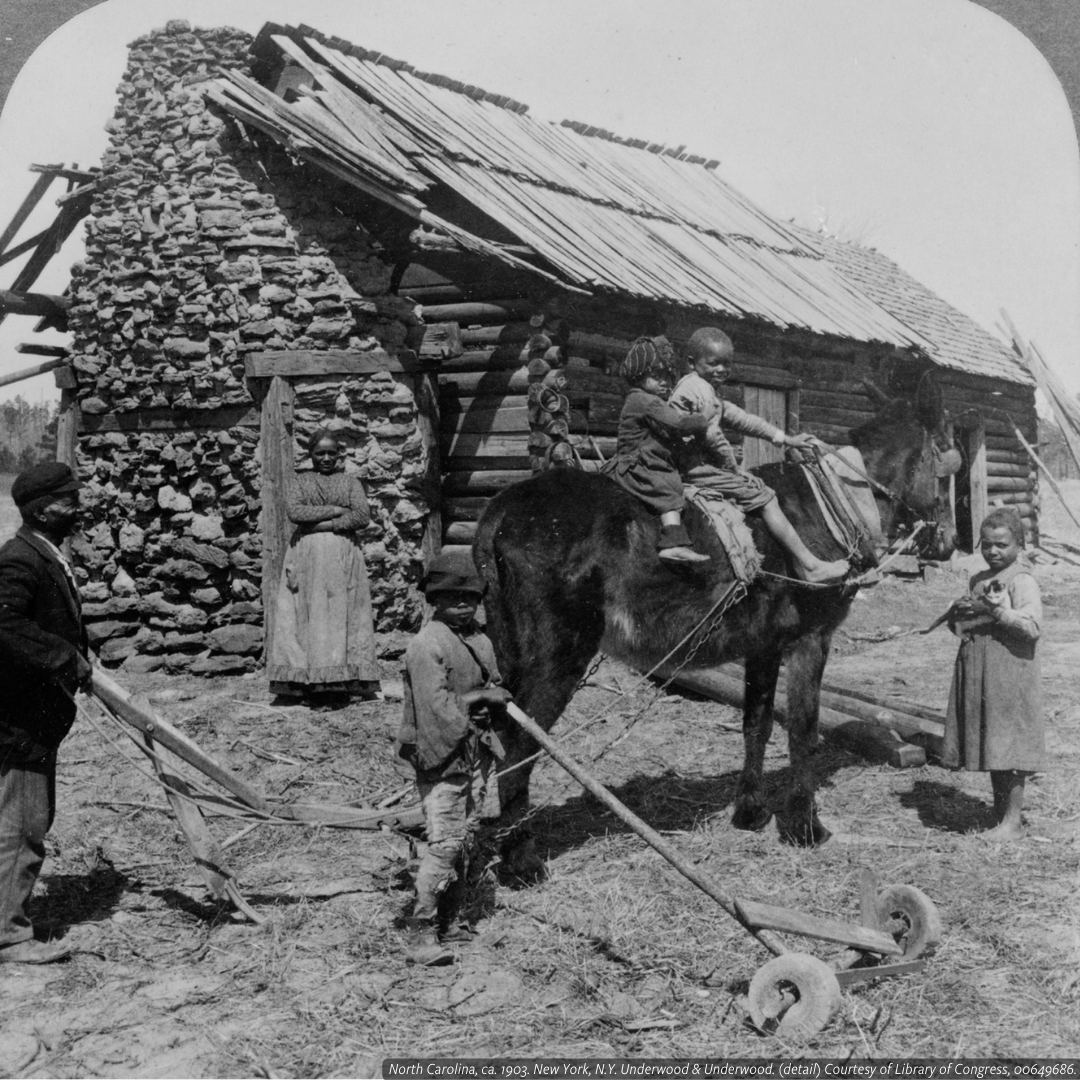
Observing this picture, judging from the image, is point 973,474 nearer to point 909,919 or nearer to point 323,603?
point 323,603

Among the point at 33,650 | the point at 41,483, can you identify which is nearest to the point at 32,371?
the point at 41,483

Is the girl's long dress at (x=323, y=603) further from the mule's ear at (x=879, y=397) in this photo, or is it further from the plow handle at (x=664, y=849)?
the plow handle at (x=664, y=849)

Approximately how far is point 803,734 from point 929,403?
2.04m

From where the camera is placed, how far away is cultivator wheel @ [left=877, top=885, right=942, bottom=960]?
12.6 feet

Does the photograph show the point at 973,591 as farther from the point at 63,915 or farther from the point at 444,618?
the point at 63,915

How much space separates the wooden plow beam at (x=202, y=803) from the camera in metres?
4.32

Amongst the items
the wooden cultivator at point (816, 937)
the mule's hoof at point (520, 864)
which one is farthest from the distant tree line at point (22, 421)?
the wooden cultivator at point (816, 937)

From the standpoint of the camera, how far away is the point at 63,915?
4621 mm

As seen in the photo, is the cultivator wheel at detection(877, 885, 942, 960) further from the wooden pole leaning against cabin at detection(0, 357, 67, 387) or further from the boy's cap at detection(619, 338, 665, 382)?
the wooden pole leaning against cabin at detection(0, 357, 67, 387)

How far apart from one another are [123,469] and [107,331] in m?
1.44

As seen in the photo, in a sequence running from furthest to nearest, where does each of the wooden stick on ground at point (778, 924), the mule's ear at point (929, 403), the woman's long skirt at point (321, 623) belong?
1. the woman's long skirt at point (321, 623)
2. the mule's ear at point (929, 403)
3. the wooden stick on ground at point (778, 924)

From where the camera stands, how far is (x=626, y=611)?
531cm

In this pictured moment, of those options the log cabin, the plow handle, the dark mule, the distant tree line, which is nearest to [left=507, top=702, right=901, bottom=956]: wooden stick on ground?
the plow handle

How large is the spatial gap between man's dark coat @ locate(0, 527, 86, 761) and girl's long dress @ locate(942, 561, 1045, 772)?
4.34 meters
